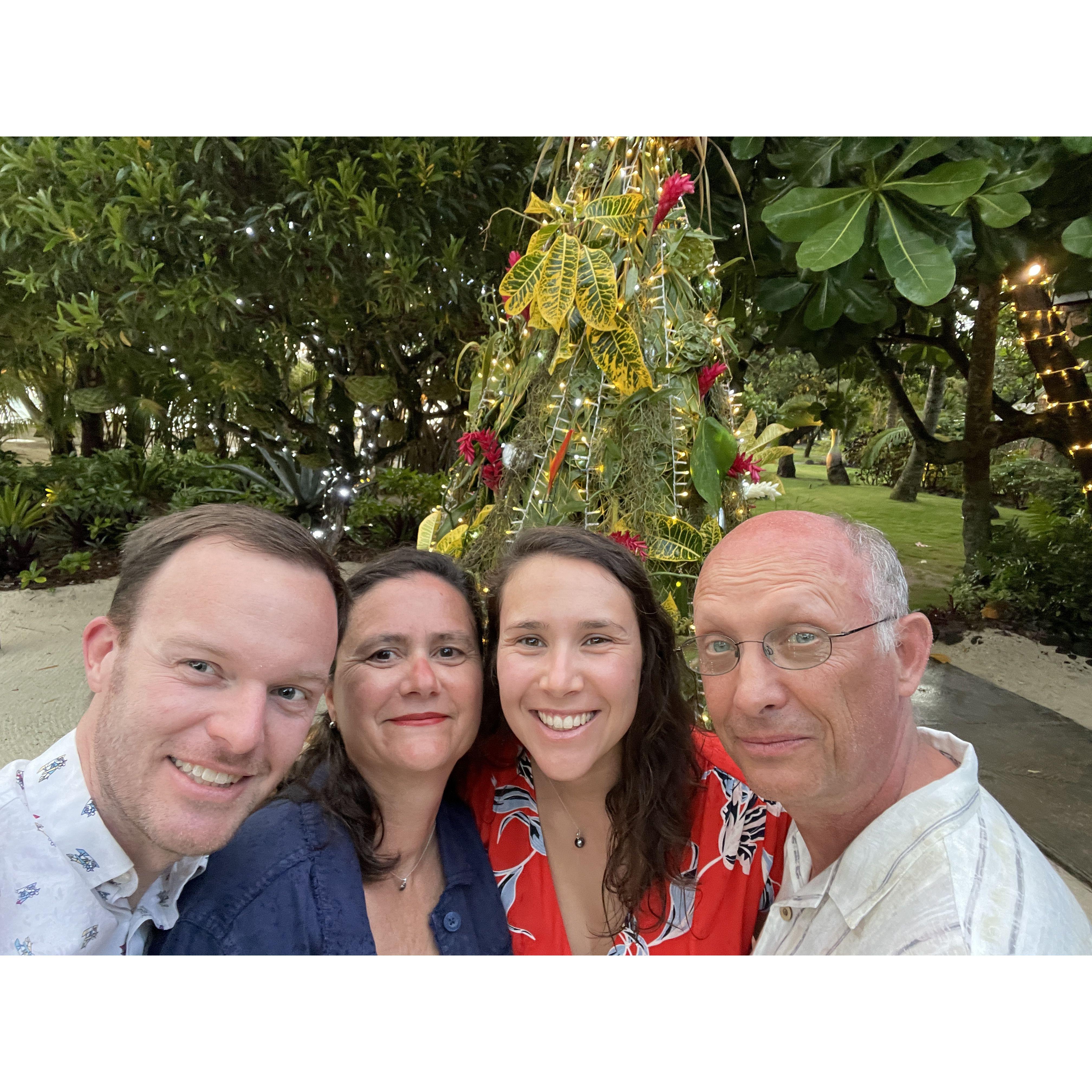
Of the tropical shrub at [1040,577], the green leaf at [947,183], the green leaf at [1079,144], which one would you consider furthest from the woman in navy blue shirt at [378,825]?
the tropical shrub at [1040,577]

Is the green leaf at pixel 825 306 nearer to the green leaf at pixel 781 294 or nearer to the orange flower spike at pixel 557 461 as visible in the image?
the green leaf at pixel 781 294

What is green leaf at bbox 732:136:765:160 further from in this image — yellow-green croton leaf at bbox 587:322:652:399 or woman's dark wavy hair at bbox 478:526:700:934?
woman's dark wavy hair at bbox 478:526:700:934

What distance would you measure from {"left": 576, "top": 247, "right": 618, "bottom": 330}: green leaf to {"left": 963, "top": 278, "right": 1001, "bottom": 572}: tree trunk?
1100 millimetres

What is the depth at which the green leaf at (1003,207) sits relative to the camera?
119 centimetres

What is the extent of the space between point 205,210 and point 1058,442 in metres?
3.15

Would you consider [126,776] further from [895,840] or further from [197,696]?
[895,840]

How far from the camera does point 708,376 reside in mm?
1396

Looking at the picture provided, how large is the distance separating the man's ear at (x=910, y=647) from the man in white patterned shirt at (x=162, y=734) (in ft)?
2.68

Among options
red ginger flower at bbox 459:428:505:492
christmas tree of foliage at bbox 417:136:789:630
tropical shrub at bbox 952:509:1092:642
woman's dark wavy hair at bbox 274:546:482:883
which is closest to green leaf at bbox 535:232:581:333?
christmas tree of foliage at bbox 417:136:789:630

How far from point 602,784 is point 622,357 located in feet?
2.75

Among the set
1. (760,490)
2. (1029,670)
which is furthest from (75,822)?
(1029,670)

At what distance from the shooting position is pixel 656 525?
134 cm

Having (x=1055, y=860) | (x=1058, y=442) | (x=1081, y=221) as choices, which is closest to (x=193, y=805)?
(x=1081, y=221)

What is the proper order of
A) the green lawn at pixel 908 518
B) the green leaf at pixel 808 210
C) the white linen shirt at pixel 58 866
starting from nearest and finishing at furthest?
1. the white linen shirt at pixel 58 866
2. the green leaf at pixel 808 210
3. the green lawn at pixel 908 518
